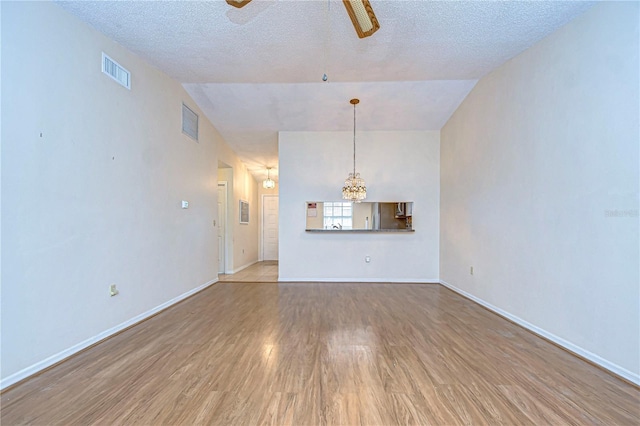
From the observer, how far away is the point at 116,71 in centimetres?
277

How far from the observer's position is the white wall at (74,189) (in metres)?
1.86

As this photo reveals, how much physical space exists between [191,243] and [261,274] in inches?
83.1

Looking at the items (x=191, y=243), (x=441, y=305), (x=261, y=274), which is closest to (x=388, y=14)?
(x=441, y=305)

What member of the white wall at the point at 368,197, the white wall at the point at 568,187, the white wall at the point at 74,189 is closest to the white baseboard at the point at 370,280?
the white wall at the point at 368,197

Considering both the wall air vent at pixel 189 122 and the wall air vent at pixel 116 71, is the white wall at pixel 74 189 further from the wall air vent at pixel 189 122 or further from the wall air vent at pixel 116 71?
the wall air vent at pixel 189 122

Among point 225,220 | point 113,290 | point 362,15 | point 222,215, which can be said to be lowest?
point 113,290

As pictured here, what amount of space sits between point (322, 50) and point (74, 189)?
2.74 meters

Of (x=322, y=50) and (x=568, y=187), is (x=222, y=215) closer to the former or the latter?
(x=322, y=50)

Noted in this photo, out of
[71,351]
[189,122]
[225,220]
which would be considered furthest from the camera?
[225,220]

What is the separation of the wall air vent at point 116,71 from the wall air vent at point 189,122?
3.51 feet

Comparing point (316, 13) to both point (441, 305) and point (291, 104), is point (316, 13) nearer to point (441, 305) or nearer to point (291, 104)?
point (291, 104)

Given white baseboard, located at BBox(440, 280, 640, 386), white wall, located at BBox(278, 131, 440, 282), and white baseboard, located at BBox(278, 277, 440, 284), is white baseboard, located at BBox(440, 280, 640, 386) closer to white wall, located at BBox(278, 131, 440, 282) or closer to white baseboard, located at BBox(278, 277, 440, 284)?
white baseboard, located at BBox(278, 277, 440, 284)

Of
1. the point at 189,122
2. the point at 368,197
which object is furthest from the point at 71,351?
the point at 368,197

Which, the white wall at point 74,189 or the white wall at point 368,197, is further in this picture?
the white wall at point 368,197
